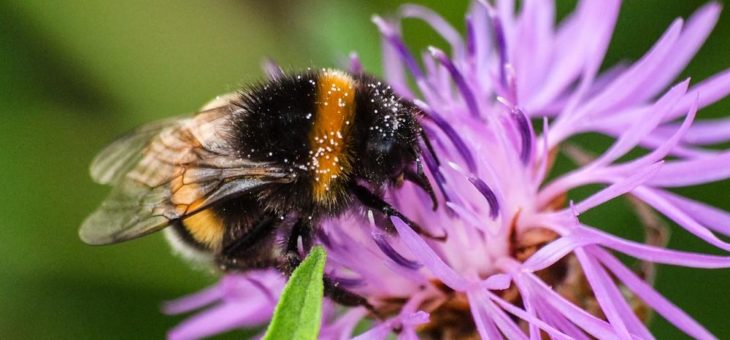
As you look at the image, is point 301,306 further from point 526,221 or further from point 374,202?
point 526,221

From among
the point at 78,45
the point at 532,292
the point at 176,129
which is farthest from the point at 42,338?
the point at 532,292

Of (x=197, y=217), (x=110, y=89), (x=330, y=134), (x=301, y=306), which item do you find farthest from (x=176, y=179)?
(x=110, y=89)

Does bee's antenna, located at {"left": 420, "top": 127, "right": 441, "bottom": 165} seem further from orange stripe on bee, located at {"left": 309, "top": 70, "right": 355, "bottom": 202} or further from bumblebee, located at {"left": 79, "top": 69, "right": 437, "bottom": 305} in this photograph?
orange stripe on bee, located at {"left": 309, "top": 70, "right": 355, "bottom": 202}

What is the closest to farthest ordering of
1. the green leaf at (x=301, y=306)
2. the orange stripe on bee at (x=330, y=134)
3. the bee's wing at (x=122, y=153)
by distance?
the green leaf at (x=301, y=306) < the orange stripe on bee at (x=330, y=134) < the bee's wing at (x=122, y=153)

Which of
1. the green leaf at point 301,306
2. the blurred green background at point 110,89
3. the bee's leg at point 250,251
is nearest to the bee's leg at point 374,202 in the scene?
Result: the bee's leg at point 250,251

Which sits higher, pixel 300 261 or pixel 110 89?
pixel 110 89

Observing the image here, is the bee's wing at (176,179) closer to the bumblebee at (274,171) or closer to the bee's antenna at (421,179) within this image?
the bumblebee at (274,171)

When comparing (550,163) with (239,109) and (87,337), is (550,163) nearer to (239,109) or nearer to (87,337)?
(239,109)
